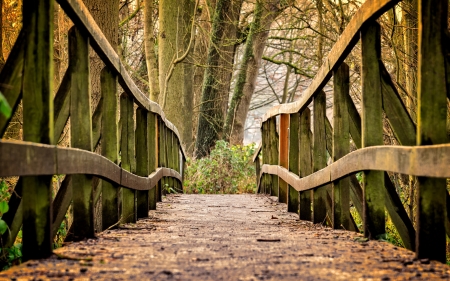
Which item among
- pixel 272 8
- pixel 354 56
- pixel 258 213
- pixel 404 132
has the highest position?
pixel 272 8

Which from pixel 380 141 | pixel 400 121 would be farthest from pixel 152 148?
pixel 400 121

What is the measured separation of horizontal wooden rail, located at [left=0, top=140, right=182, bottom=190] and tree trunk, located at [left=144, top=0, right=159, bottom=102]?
455 inches

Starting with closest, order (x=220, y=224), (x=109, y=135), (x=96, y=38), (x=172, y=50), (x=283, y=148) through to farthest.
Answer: (x=96, y=38)
(x=109, y=135)
(x=220, y=224)
(x=283, y=148)
(x=172, y=50)

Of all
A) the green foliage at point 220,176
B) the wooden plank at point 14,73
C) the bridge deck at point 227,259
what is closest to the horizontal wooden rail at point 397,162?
the bridge deck at point 227,259

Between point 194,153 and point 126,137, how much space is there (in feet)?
43.5

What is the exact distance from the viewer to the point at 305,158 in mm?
6129

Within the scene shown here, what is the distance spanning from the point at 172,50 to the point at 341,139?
1250 cm

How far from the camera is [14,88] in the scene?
275 cm

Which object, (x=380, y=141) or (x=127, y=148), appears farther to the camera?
(x=127, y=148)

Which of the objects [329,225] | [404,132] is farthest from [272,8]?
[404,132]

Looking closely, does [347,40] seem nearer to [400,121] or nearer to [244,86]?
[400,121]

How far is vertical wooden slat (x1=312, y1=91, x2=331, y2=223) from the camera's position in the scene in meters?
5.35

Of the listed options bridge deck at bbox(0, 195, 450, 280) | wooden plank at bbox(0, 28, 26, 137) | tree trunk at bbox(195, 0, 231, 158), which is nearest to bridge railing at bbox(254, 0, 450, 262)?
bridge deck at bbox(0, 195, 450, 280)

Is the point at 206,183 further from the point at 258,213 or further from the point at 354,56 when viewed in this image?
the point at 258,213
